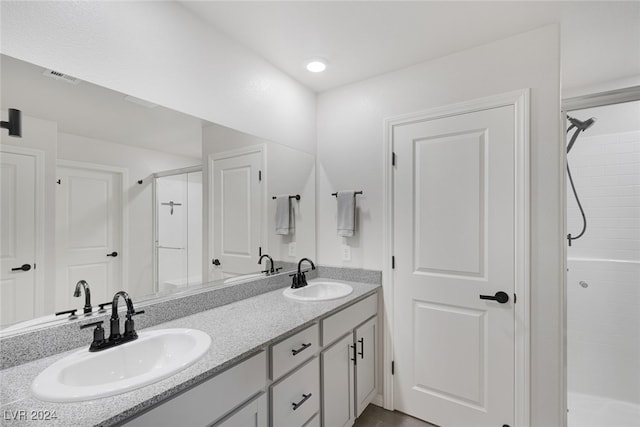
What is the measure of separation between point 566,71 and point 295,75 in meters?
2.05

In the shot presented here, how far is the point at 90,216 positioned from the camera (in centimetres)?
130

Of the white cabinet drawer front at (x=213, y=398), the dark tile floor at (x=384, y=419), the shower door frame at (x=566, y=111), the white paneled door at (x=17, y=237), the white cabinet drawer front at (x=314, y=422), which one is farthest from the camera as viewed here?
the dark tile floor at (x=384, y=419)

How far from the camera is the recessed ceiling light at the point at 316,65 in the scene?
6.95 ft

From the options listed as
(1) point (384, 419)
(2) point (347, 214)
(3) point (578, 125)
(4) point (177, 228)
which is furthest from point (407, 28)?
(1) point (384, 419)

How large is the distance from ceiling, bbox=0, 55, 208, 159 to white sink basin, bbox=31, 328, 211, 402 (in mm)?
902

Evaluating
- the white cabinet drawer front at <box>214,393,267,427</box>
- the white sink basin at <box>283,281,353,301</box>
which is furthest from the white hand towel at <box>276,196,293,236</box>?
the white cabinet drawer front at <box>214,393,267,427</box>

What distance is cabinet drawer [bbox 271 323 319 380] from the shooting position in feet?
4.37

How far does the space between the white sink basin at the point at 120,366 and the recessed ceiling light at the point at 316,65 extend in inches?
72.7

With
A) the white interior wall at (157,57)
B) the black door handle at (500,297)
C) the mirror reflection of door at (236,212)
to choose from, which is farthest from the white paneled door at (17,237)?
the black door handle at (500,297)

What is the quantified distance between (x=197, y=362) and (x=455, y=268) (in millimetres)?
1638

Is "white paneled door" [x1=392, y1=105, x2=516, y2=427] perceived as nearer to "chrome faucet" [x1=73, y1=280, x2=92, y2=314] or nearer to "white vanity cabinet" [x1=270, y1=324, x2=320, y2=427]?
"white vanity cabinet" [x1=270, y1=324, x2=320, y2=427]

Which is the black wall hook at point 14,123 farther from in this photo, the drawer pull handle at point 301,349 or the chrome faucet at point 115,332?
the drawer pull handle at point 301,349

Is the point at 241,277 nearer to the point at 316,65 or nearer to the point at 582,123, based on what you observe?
the point at 316,65

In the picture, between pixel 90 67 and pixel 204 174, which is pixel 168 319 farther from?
pixel 90 67
